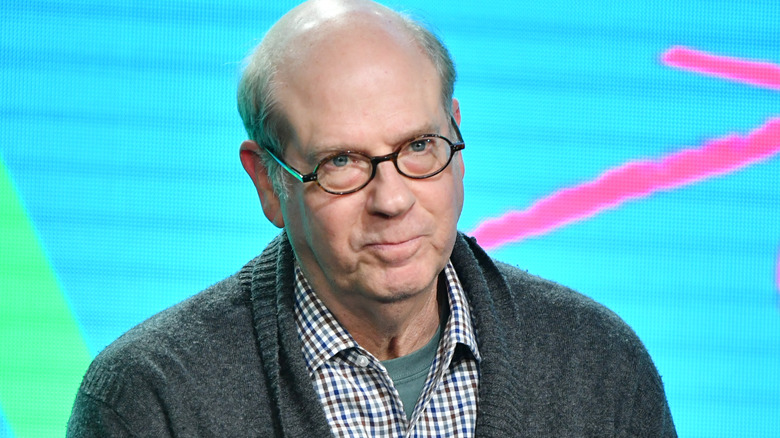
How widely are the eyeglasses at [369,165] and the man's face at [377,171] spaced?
0.03 ft

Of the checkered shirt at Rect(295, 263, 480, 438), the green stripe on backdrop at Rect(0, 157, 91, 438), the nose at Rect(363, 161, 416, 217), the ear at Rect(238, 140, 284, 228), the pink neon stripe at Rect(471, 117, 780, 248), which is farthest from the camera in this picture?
the pink neon stripe at Rect(471, 117, 780, 248)

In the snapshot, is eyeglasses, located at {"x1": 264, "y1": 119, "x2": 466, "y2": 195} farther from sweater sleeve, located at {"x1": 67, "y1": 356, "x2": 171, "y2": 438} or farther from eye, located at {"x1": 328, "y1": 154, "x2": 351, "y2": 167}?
sweater sleeve, located at {"x1": 67, "y1": 356, "x2": 171, "y2": 438}

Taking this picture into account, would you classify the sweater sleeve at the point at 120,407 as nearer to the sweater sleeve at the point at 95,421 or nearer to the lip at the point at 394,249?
the sweater sleeve at the point at 95,421

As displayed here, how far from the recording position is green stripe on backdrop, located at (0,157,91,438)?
2607 mm

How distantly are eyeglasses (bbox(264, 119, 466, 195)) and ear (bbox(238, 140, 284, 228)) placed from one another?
16cm

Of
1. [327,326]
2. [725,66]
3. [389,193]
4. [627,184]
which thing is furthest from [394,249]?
[725,66]

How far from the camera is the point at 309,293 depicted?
177 centimetres

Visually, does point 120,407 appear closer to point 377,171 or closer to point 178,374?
point 178,374

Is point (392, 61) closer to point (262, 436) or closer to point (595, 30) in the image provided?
point (262, 436)

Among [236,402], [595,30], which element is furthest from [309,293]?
[595,30]

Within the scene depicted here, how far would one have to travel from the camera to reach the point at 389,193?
62.5 inches

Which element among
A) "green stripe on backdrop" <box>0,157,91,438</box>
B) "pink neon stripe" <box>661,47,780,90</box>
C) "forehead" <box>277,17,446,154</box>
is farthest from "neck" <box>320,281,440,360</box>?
A: "pink neon stripe" <box>661,47,780,90</box>

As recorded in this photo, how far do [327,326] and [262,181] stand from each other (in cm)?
29

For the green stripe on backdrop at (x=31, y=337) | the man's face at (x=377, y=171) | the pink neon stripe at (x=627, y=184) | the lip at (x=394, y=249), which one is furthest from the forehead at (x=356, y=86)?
the green stripe on backdrop at (x=31, y=337)
